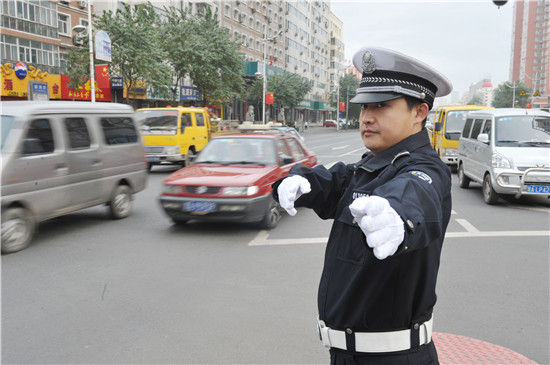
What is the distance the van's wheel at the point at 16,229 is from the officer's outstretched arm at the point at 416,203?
6.13m

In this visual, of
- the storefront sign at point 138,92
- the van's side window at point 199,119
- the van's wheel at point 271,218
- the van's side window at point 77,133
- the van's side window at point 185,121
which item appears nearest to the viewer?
the van's side window at point 77,133

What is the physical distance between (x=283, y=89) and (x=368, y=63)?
57.0 m

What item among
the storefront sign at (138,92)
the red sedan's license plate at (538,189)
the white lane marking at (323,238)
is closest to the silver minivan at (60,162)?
the white lane marking at (323,238)

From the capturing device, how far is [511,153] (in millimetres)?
9977

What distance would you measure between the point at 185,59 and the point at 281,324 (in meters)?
32.0

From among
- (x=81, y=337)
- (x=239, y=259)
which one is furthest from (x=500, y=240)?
(x=81, y=337)

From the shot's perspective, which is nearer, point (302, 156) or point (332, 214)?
point (332, 214)

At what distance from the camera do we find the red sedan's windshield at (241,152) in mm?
8398

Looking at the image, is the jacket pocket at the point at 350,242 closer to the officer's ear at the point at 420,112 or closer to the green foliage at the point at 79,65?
the officer's ear at the point at 420,112

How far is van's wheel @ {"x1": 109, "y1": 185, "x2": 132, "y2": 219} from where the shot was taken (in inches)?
332

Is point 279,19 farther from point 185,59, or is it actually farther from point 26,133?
point 26,133

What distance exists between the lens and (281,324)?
4039mm

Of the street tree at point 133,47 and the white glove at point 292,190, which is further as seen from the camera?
the street tree at point 133,47

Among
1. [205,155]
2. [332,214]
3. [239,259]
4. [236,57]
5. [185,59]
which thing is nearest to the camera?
[332,214]
